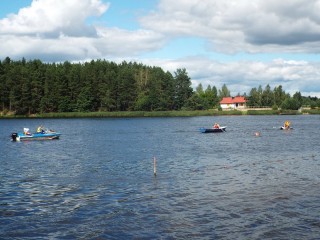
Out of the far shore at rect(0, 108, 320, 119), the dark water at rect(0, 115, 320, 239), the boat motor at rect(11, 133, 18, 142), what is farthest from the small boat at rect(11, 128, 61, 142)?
the far shore at rect(0, 108, 320, 119)

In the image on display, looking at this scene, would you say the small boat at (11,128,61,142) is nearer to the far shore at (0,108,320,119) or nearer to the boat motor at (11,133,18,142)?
the boat motor at (11,133,18,142)

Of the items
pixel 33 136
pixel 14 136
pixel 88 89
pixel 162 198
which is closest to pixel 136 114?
pixel 88 89

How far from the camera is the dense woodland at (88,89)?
6260 inches

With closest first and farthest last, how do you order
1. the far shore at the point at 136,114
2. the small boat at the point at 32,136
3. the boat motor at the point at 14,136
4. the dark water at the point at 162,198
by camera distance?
1. the dark water at the point at 162,198
2. the boat motor at the point at 14,136
3. the small boat at the point at 32,136
4. the far shore at the point at 136,114

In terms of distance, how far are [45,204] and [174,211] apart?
6.77m

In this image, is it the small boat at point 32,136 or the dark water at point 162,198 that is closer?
the dark water at point 162,198

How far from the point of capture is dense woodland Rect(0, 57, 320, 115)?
159000 mm

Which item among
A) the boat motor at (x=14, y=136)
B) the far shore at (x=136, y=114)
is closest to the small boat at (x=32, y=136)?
the boat motor at (x=14, y=136)

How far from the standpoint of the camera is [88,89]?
162250 millimetres

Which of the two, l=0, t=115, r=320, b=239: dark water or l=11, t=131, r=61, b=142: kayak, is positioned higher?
l=11, t=131, r=61, b=142: kayak

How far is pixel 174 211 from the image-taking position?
2155 cm

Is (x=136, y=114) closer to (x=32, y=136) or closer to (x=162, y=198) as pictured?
(x=32, y=136)

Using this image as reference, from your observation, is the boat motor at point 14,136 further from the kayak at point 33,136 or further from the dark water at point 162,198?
the dark water at point 162,198

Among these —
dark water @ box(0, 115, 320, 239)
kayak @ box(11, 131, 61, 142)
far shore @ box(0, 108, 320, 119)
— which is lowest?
dark water @ box(0, 115, 320, 239)
